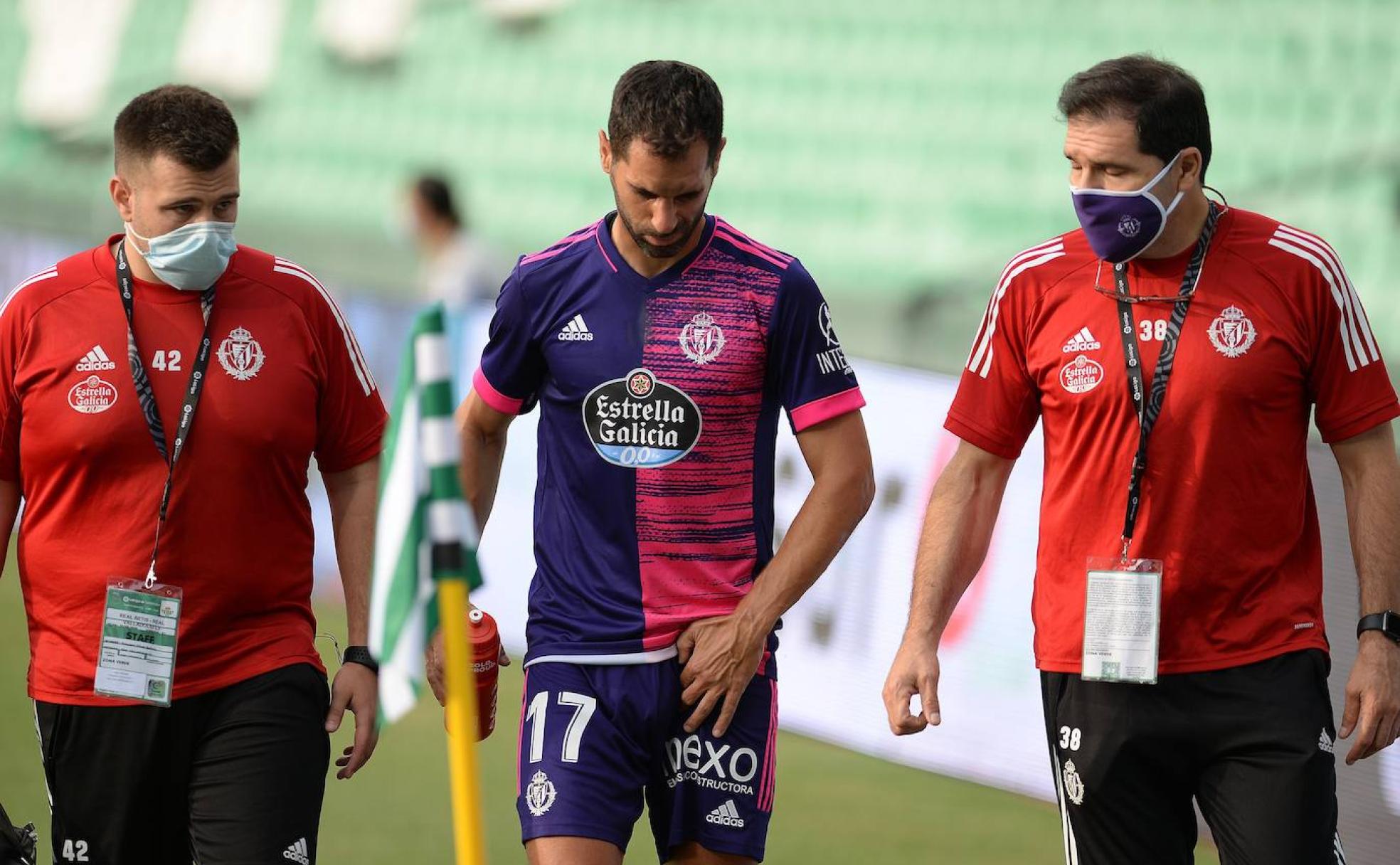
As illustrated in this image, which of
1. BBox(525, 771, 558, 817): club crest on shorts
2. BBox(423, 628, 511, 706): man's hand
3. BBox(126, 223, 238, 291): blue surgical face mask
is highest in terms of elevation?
BBox(126, 223, 238, 291): blue surgical face mask

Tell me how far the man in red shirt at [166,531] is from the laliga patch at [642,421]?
2.08ft

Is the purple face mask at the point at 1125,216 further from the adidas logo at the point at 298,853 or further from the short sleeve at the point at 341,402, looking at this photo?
the adidas logo at the point at 298,853

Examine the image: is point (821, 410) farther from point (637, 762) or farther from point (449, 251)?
point (449, 251)

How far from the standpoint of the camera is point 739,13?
10430mm

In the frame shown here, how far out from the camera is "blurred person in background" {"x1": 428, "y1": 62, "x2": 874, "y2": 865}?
3939mm

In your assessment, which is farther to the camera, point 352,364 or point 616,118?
point 352,364

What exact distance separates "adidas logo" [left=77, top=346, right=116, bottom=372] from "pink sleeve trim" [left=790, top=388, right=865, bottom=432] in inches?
55.2

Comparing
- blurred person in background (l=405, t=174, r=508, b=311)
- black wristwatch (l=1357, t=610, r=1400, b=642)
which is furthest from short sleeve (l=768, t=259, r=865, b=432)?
blurred person in background (l=405, t=174, r=508, b=311)

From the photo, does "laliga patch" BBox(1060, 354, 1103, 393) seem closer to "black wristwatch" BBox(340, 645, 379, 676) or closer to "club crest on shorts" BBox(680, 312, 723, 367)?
"club crest on shorts" BBox(680, 312, 723, 367)

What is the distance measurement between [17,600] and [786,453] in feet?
14.2

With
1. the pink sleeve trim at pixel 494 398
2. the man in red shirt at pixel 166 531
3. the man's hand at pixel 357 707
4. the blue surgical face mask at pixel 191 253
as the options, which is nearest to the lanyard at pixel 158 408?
the man in red shirt at pixel 166 531

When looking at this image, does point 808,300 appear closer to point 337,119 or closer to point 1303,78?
point 1303,78

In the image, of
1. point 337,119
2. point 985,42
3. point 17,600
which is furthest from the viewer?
point 337,119

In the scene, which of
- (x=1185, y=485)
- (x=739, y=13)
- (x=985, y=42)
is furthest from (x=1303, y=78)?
(x=1185, y=485)
